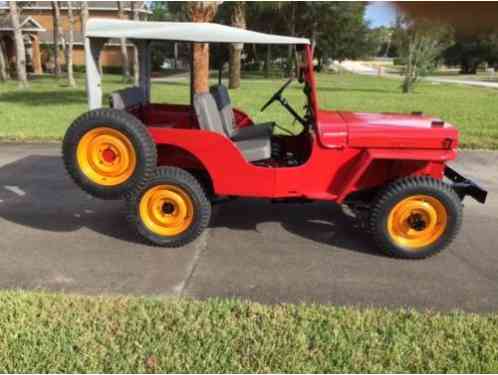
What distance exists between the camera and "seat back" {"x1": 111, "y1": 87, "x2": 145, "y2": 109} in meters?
4.13

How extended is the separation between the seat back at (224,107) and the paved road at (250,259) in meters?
0.83

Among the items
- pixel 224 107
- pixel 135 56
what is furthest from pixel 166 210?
pixel 135 56

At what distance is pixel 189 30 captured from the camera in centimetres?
367

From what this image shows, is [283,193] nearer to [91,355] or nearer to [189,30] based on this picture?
[189,30]

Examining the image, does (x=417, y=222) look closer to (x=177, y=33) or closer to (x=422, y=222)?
(x=422, y=222)

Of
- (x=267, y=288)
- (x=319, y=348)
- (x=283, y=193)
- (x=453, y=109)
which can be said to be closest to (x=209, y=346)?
(x=319, y=348)

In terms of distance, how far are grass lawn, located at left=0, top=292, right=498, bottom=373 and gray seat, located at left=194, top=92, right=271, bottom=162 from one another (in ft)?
4.91

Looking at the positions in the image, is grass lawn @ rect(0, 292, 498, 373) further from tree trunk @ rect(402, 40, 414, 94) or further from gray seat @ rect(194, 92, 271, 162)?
tree trunk @ rect(402, 40, 414, 94)

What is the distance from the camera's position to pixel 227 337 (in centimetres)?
253

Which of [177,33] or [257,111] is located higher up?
[177,33]

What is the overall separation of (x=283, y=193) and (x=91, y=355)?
1.95 m

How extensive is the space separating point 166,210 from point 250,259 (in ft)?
2.70

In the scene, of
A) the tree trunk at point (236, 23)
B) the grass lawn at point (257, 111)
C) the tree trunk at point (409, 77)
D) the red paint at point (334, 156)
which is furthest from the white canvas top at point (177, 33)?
the tree trunk at point (409, 77)

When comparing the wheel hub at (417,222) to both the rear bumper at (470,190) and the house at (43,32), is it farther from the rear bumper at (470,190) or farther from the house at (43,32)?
the house at (43,32)
